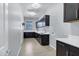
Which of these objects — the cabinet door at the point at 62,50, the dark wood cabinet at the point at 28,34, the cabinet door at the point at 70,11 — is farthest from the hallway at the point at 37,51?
the dark wood cabinet at the point at 28,34

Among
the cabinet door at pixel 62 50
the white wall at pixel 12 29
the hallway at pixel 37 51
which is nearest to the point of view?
the white wall at pixel 12 29

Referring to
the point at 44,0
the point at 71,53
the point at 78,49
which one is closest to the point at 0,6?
the point at 44,0

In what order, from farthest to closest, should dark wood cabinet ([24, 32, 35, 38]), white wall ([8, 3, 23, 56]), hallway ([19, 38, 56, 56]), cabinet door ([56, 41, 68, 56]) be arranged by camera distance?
dark wood cabinet ([24, 32, 35, 38]) < hallway ([19, 38, 56, 56]) < cabinet door ([56, 41, 68, 56]) < white wall ([8, 3, 23, 56])

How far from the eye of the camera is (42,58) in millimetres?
784

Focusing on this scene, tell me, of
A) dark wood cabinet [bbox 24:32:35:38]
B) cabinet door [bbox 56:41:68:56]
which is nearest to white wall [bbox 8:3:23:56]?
cabinet door [bbox 56:41:68:56]

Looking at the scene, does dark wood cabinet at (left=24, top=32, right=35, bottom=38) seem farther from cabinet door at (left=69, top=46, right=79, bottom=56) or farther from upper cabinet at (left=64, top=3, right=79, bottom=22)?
cabinet door at (left=69, top=46, right=79, bottom=56)

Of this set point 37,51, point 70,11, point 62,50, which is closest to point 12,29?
point 62,50

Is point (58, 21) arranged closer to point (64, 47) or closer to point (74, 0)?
point (64, 47)

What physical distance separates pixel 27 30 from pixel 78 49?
36.5ft

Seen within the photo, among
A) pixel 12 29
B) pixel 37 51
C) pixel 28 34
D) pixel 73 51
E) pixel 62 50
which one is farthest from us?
pixel 28 34

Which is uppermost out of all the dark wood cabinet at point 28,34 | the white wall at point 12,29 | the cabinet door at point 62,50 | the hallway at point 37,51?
the white wall at point 12,29

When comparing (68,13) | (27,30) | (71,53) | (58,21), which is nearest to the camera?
(71,53)

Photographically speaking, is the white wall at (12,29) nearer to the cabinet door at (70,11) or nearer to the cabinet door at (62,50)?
the cabinet door at (62,50)

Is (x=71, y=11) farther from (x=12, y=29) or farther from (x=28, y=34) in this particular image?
(x=28, y=34)
